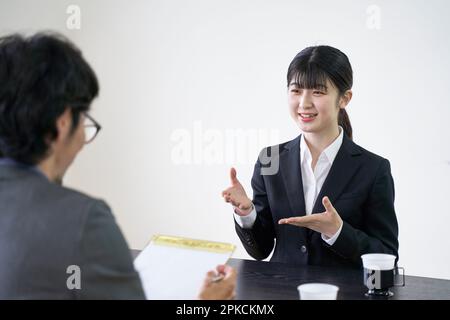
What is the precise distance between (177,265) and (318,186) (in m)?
0.77

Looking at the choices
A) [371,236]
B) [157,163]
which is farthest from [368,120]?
[371,236]

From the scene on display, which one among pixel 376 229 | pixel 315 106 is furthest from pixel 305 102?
pixel 376 229

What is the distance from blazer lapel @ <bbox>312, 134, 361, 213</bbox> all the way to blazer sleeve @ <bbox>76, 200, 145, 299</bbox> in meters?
1.08

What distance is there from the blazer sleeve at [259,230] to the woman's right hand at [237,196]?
97 mm

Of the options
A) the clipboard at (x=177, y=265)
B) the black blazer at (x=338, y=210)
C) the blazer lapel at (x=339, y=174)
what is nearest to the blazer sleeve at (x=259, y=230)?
the black blazer at (x=338, y=210)

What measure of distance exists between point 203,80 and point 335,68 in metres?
2.21

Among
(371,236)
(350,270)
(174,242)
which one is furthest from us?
(371,236)

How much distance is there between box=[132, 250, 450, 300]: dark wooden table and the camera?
1.55 metres

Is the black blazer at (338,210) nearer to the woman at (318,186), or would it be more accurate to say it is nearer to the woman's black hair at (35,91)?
the woman at (318,186)

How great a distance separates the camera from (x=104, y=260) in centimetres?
103

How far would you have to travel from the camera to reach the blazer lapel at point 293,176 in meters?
2.05
